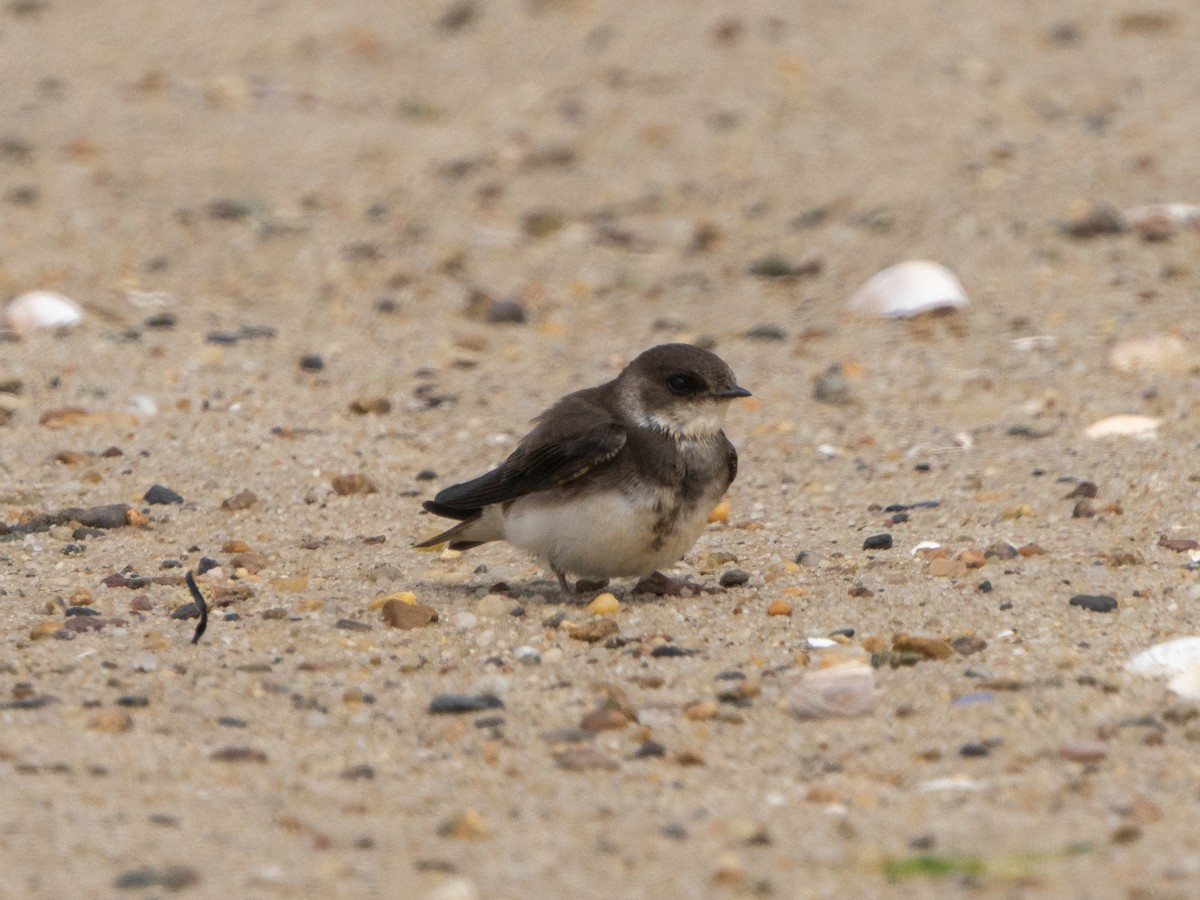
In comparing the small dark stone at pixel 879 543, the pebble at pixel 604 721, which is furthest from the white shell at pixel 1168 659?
the small dark stone at pixel 879 543

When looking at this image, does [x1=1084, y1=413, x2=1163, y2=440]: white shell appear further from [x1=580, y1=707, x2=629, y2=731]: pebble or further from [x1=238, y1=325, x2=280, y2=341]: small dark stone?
[x1=238, y1=325, x2=280, y2=341]: small dark stone

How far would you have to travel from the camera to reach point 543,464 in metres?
6.12

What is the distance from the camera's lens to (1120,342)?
8906 millimetres

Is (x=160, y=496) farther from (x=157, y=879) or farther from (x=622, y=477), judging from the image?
(x=157, y=879)

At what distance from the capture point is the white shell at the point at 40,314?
31.2 ft

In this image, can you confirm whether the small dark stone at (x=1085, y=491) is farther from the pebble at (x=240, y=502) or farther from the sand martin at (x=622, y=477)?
the pebble at (x=240, y=502)

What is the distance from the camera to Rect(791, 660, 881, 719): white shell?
483cm

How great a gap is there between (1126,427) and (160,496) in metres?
3.93

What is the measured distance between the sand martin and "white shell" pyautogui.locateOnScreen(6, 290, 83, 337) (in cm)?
389

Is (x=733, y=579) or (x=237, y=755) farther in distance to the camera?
(x=733, y=579)

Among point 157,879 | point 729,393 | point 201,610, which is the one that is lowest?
point 201,610

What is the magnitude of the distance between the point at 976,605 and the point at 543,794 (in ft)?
6.11

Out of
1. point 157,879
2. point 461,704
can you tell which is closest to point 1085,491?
point 461,704

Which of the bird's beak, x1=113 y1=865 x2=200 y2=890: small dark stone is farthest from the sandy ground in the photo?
the bird's beak
